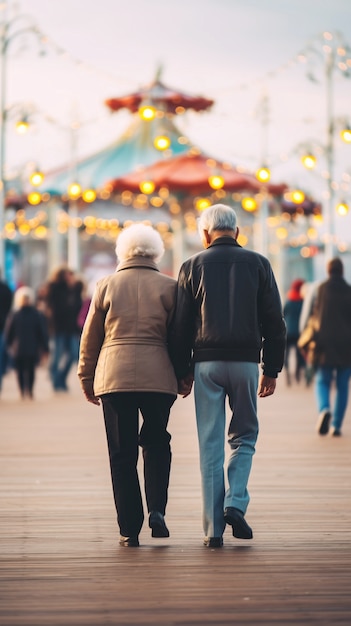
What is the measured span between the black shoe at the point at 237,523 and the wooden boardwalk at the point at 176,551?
1.9 inches

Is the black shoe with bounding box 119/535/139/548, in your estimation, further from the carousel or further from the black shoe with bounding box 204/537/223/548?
the carousel

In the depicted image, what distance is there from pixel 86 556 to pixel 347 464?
4.60 metres

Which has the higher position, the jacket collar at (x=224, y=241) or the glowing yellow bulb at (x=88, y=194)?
the glowing yellow bulb at (x=88, y=194)

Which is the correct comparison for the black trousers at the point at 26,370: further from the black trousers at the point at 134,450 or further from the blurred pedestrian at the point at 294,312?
the black trousers at the point at 134,450

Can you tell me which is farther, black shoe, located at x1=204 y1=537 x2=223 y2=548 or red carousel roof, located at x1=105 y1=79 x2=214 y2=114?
red carousel roof, located at x1=105 y1=79 x2=214 y2=114

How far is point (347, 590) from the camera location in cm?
585

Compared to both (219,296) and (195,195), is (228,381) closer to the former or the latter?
(219,296)

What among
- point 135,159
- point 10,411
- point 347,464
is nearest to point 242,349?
point 347,464

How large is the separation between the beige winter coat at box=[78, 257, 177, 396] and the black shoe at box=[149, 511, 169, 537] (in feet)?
2.17

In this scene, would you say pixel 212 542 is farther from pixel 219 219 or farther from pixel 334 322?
pixel 334 322

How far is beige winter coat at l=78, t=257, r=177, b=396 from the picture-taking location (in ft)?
23.0

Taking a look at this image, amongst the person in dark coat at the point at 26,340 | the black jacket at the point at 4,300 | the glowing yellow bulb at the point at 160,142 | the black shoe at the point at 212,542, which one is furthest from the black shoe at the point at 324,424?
the glowing yellow bulb at the point at 160,142

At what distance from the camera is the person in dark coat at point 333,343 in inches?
524

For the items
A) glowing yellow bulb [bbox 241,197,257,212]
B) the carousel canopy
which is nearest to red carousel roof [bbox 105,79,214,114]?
glowing yellow bulb [bbox 241,197,257,212]
